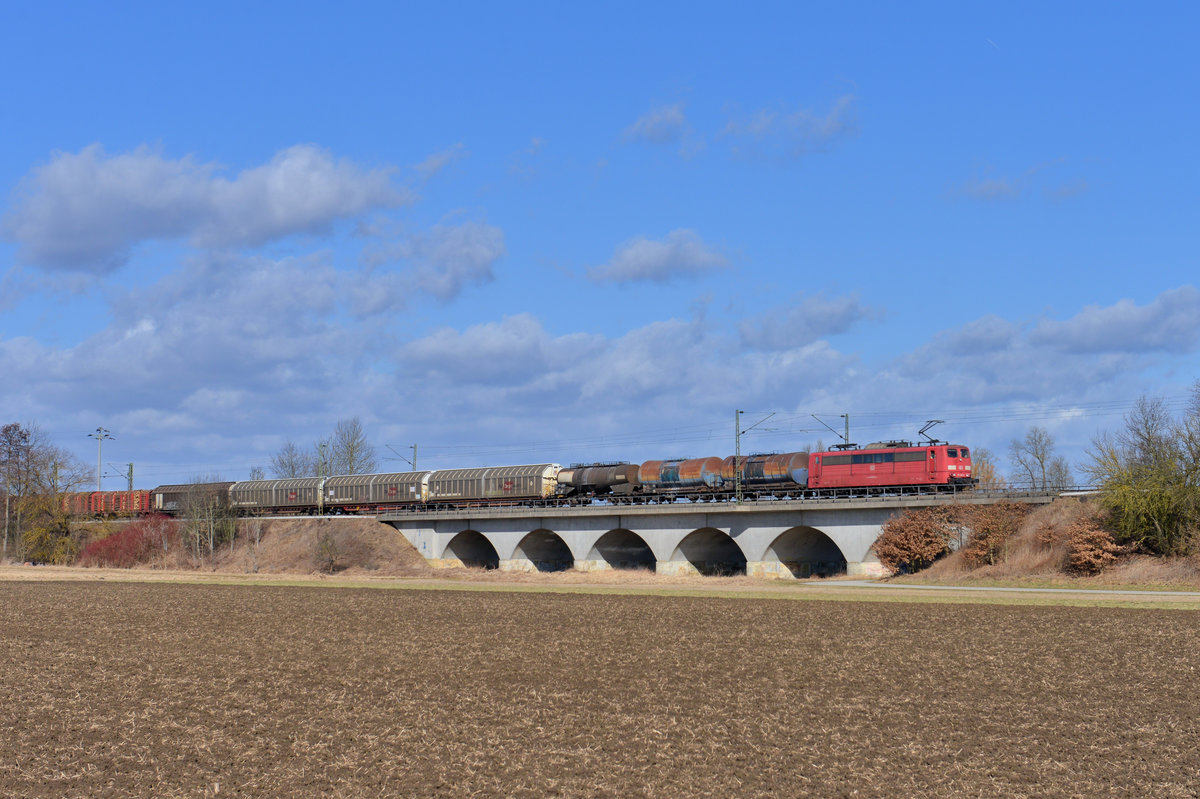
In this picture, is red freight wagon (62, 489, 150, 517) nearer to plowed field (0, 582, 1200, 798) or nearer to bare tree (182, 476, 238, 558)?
bare tree (182, 476, 238, 558)

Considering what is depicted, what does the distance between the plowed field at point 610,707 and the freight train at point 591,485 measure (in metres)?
29.8

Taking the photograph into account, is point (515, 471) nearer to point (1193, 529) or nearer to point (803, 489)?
point (803, 489)

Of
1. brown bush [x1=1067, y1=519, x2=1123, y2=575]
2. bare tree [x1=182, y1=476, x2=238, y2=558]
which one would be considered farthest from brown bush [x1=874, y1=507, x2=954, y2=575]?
bare tree [x1=182, y1=476, x2=238, y2=558]

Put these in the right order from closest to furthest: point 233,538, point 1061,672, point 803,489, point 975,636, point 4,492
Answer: point 1061,672
point 975,636
point 803,489
point 233,538
point 4,492

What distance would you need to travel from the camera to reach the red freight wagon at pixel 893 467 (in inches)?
2511

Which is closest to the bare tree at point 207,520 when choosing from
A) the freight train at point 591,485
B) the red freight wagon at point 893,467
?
the freight train at point 591,485

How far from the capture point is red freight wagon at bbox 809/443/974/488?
63.8 m

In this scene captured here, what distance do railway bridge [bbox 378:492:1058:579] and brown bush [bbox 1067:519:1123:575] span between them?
5.80m

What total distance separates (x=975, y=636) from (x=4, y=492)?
98583 millimetres

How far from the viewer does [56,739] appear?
17094 millimetres

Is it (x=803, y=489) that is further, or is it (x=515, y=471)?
(x=515, y=471)

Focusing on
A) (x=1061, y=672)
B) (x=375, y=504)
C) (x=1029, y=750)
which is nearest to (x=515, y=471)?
(x=375, y=504)

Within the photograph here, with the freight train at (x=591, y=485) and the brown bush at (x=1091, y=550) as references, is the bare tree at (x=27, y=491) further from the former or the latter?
the brown bush at (x=1091, y=550)

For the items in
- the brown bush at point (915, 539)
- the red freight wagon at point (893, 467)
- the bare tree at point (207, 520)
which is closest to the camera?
the brown bush at point (915, 539)
